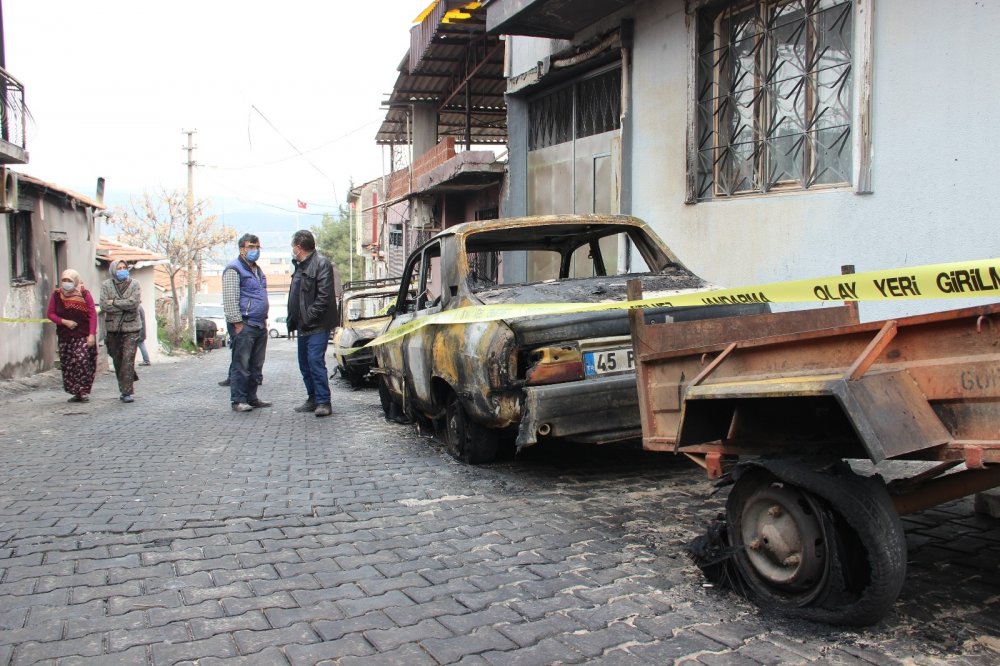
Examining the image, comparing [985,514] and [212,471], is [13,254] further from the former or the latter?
[985,514]

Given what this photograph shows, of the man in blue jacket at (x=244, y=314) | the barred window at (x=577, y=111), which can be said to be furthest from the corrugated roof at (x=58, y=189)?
the barred window at (x=577, y=111)

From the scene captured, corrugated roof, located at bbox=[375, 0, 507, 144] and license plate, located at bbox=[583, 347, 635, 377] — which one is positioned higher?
corrugated roof, located at bbox=[375, 0, 507, 144]

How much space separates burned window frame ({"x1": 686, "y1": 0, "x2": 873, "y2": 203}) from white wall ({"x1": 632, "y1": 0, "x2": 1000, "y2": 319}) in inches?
5.3

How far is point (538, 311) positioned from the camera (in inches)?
198

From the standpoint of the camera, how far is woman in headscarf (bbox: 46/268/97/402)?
10.2m

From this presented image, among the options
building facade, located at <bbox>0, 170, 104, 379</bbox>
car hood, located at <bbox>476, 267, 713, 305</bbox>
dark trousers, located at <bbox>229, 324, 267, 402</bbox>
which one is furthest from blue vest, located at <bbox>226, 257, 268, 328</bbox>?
building facade, located at <bbox>0, 170, 104, 379</bbox>

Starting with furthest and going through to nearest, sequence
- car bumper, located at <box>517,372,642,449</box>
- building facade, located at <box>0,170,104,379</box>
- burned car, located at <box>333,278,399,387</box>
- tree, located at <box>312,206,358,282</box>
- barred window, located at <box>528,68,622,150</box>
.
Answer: tree, located at <box>312,206,358,282</box>
building facade, located at <box>0,170,104,379</box>
burned car, located at <box>333,278,399,387</box>
barred window, located at <box>528,68,622,150</box>
car bumper, located at <box>517,372,642,449</box>

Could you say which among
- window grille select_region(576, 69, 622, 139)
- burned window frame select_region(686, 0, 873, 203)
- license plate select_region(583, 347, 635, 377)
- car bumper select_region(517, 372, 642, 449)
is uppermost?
window grille select_region(576, 69, 622, 139)

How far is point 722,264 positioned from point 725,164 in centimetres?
108

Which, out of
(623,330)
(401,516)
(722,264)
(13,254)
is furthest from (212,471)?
(13,254)

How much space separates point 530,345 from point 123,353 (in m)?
7.32

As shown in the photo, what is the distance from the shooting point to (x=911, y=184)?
6641mm

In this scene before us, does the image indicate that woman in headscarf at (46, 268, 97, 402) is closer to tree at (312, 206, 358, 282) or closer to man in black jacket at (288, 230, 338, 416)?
man in black jacket at (288, 230, 338, 416)

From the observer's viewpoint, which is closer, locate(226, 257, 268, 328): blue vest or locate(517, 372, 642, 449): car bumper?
locate(517, 372, 642, 449): car bumper
